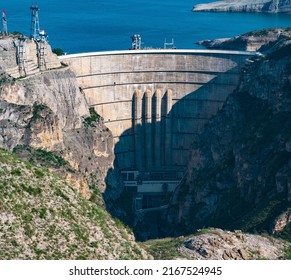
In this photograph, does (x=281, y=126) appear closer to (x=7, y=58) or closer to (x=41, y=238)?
(x=7, y=58)

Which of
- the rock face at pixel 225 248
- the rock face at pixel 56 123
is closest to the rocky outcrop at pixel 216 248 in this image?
the rock face at pixel 225 248

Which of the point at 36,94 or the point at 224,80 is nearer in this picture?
the point at 36,94

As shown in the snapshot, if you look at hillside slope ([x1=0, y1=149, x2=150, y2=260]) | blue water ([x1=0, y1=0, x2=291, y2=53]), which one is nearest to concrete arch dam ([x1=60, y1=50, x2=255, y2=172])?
blue water ([x1=0, y1=0, x2=291, y2=53])

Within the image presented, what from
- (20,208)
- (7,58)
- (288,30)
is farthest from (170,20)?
(20,208)

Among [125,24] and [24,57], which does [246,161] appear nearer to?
[24,57]

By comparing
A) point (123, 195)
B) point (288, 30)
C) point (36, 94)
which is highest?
point (288, 30)

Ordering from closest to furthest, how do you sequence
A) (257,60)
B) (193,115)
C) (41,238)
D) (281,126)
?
(41,238) < (281,126) < (257,60) < (193,115)

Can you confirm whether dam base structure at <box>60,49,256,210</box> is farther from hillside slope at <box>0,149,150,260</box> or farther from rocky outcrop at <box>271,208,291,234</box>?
hillside slope at <box>0,149,150,260</box>
